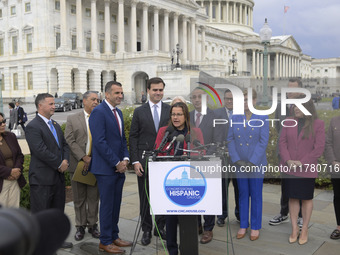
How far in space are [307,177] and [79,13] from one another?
50.1 meters

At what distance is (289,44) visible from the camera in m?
110

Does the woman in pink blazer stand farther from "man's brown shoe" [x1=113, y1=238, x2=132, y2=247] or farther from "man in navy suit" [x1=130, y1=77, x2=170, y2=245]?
"man's brown shoe" [x1=113, y1=238, x2=132, y2=247]

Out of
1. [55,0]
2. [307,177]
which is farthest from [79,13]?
[307,177]

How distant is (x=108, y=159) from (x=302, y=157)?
286 centimetres

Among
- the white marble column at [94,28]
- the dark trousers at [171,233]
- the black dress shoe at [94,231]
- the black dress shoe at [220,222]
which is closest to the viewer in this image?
the dark trousers at [171,233]

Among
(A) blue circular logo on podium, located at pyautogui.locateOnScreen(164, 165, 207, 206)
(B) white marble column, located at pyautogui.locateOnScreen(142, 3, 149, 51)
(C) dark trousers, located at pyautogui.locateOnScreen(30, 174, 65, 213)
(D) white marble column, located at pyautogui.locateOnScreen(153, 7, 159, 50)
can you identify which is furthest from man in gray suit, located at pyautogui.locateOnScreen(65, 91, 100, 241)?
(D) white marble column, located at pyautogui.locateOnScreen(153, 7, 159, 50)

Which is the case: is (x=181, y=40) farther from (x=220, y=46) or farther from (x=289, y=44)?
(x=289, y=44)

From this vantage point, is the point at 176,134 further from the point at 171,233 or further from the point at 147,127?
the point at 171,233

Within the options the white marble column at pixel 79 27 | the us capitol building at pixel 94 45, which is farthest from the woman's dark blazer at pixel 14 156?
the white marble column at pixel 79 27

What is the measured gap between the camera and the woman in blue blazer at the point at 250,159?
582 centimetres

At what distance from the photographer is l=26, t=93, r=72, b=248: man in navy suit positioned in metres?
5.25

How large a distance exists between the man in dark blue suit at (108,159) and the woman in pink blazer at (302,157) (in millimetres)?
2497

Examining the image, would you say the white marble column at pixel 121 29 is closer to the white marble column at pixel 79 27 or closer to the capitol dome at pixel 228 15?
the white marble column at pixel 79 27

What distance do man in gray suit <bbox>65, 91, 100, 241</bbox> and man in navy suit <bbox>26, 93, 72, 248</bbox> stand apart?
549mm
